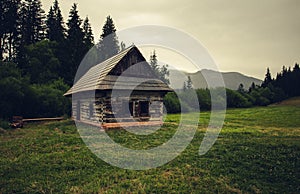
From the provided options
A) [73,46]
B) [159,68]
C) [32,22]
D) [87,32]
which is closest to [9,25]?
[32,22]

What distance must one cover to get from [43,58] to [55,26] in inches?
545

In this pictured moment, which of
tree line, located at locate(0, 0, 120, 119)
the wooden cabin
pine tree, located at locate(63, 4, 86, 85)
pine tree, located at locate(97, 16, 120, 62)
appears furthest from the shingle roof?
pine tree, located at locate(97, 16, 120, 62)

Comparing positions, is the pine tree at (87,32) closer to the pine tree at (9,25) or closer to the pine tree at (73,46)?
the pine tree at (73,46)

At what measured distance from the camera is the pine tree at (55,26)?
47.7 meters

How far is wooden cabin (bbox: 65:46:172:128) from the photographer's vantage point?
1672cm

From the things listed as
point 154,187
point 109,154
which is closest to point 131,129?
point 109,154

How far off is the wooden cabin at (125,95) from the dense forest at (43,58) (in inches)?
310

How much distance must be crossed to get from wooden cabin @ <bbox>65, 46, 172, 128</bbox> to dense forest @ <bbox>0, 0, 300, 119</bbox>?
7.87m

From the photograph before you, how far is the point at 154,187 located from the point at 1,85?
67.0 ft

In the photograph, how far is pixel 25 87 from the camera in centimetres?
2377

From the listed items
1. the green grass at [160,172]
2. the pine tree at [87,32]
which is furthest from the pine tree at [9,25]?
the green grass at [160,172]

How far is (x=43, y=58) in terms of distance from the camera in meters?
38.5

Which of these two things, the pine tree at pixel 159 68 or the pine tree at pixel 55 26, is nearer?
the pine tree at pixel 55 26

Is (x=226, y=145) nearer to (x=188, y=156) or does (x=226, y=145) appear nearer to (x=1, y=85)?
(x=188, y=156)
